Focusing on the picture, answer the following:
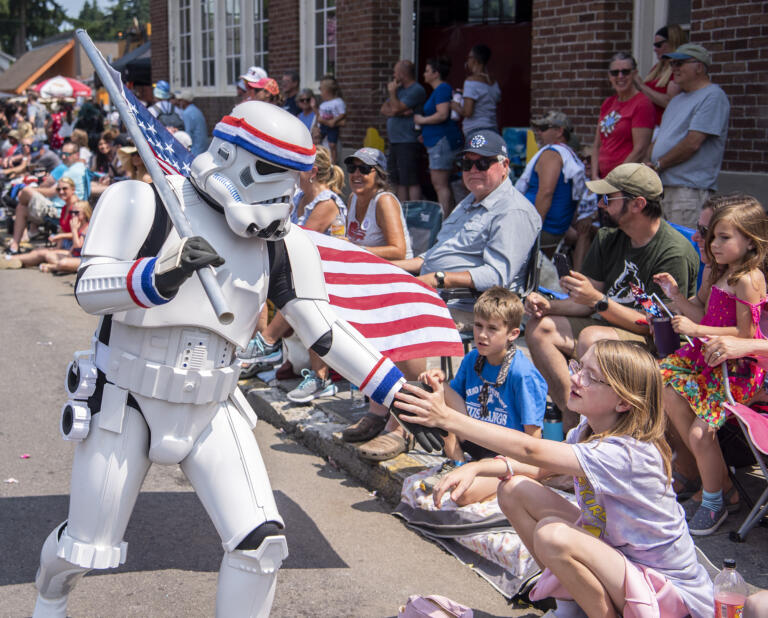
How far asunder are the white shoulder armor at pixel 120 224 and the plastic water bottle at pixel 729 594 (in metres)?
2.11

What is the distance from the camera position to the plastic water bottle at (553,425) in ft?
15.3

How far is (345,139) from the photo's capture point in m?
12.0

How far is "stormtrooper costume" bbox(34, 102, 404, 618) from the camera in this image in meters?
2.99

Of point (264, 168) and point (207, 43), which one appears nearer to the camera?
point (264, 168)

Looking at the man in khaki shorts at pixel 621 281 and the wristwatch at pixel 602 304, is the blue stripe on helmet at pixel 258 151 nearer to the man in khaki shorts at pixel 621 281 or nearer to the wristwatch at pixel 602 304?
the man in khaki shorts at pixel 621 281

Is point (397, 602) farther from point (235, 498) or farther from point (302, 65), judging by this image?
point (302, 65)

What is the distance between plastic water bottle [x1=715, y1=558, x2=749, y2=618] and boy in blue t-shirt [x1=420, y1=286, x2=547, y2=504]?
50.2 inches

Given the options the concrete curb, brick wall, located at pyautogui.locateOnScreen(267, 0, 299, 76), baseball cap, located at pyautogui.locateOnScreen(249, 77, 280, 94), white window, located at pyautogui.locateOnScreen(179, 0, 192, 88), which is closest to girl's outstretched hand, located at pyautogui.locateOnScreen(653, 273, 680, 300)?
the concrete curb

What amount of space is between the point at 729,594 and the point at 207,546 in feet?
7.43

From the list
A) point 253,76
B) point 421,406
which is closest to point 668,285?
point 421,406

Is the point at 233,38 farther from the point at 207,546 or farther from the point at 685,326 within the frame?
the point at 685,326

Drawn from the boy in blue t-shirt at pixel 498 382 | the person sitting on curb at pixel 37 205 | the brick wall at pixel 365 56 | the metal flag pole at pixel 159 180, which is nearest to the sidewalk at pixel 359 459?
the boy in blue t-shirt at pixel 498 382

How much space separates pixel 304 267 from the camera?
131 inches

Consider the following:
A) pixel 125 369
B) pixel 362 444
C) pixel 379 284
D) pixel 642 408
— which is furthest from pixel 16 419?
pixel 642 408
